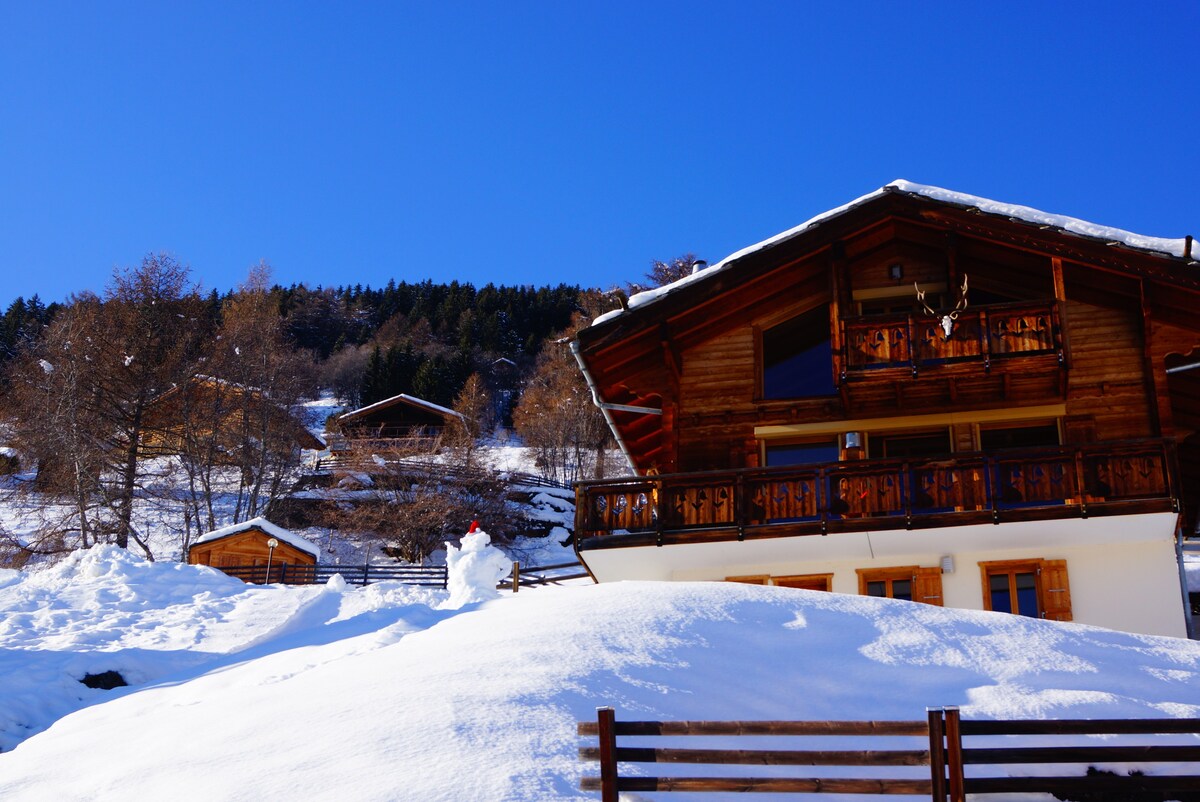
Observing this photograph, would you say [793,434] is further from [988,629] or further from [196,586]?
[196,586]

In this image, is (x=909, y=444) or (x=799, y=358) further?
(x=799, y=358)

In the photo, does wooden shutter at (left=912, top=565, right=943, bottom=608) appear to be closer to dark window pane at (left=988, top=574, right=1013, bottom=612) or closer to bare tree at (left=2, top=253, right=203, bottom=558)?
dark window pane at (left=988, top=574, right=1013, bottom=612)

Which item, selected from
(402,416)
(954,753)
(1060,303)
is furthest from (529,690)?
(402,416)

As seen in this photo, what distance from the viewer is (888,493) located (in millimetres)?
15234

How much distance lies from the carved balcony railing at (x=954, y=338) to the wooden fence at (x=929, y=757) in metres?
8.94

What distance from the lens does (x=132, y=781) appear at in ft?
27.0

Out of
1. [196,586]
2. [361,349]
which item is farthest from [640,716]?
[361,349]

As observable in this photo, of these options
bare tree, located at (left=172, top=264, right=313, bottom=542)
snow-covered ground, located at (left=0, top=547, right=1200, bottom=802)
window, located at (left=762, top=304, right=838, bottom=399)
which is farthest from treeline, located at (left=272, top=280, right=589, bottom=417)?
snow-covered ground, located at (left=0, top=547, right=1200, bottom=802)

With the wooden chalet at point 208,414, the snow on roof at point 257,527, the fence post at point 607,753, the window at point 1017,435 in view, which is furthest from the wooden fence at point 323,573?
the fence post at point 607,753

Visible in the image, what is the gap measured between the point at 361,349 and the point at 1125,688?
8350cm

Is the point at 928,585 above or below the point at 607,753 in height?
above

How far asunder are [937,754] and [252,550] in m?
26.8

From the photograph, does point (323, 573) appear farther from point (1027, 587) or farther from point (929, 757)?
point (929, 757)

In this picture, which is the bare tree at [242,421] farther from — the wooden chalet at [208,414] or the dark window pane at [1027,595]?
the dark window pane at [1027,595]
